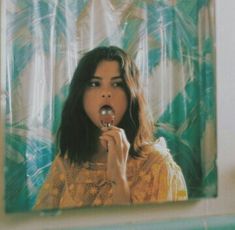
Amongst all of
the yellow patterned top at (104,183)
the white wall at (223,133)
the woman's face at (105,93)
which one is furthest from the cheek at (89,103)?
the white wall at (223,133)

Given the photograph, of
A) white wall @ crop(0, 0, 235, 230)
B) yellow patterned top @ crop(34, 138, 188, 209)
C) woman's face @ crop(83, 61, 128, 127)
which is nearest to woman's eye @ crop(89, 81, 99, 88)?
woman's face @ crop(83, 61, 128, 127)

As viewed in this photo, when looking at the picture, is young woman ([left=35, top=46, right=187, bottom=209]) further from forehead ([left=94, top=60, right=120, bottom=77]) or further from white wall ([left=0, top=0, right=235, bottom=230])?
white wall ([left=0, top=0, right=235, bottom=230])

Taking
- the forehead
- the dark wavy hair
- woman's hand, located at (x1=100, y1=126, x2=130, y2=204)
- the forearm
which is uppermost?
the forehead

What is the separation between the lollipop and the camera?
1.77 metres

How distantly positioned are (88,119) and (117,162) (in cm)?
22

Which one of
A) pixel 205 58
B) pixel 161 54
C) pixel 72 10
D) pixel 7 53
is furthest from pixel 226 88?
pixel 7 53

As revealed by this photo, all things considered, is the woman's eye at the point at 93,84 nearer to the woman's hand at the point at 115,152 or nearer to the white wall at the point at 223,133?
the woman's hand at the point at 115,152

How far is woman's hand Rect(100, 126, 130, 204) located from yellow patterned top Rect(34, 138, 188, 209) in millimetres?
21

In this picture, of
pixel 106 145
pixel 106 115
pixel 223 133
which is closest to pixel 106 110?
pixel 106 115

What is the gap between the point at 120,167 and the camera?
178cm

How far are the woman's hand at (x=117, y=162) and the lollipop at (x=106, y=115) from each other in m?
0.02

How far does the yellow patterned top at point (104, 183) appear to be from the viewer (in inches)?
67.4

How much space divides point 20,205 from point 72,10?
806mm

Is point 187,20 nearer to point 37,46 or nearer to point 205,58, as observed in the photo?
point 205,58
